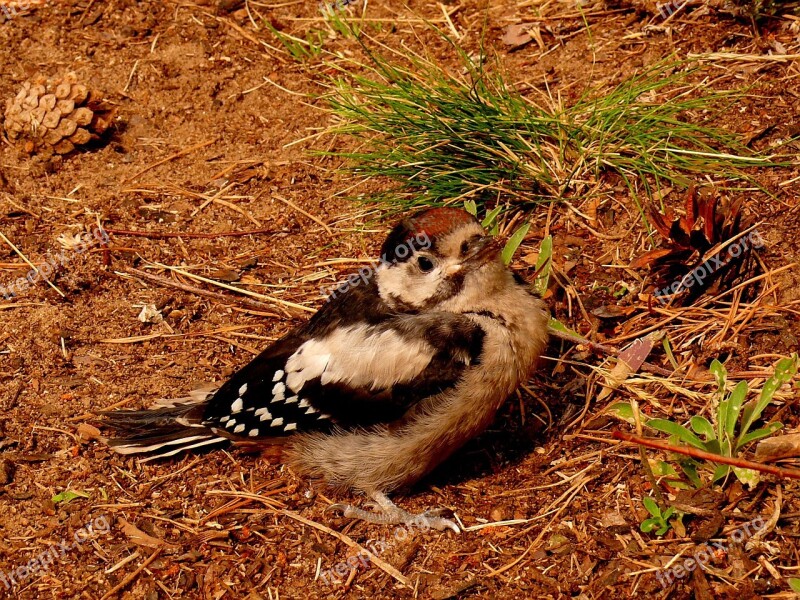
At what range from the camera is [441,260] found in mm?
3766

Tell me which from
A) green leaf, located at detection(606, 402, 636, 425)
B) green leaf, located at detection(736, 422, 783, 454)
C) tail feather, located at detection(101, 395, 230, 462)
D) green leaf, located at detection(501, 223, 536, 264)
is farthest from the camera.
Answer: green leaf, located at detection(501, 223, 536, 264)

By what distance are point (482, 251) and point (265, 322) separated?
4.70ft

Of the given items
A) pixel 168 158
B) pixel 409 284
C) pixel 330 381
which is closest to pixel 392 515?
pixel 330 381

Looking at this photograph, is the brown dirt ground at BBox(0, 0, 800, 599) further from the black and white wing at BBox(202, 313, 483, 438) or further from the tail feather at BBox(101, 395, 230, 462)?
the black and white wing at BBox(202, 313, 483, 438)

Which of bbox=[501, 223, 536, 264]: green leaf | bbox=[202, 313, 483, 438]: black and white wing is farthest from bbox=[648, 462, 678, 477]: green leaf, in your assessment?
bbox=[501, 223, 536, 264]: green leaf

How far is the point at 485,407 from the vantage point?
3.71 m

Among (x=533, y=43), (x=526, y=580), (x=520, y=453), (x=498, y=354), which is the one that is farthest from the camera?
(x=533, y=43)

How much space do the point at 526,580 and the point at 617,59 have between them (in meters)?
3.34

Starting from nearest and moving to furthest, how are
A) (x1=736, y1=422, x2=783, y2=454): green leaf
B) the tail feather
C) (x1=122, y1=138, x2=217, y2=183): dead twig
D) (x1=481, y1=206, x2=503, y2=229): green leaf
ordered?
(x1=736, y1=422, x2=783, y2=454): green leaf, the tail feather, (x1=481, y1=206, x2=503, y2=229): green leaf, (x1=122, y1=138, x2=217, y2=183): dead twig

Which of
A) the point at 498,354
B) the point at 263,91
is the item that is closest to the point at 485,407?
the point at 498,354

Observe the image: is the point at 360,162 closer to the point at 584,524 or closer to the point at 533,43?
the point at 533,43

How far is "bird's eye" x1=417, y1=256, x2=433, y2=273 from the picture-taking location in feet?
12.4

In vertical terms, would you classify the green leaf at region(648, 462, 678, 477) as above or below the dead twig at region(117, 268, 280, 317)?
below

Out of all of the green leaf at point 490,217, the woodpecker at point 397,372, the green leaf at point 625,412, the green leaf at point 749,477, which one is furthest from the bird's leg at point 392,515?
the green leaf at point 490,217
